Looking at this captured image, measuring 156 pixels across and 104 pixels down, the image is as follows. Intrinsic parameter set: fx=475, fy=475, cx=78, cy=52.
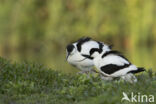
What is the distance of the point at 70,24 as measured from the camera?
44781 mm

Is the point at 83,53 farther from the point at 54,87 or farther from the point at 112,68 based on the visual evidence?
the point at 54,87

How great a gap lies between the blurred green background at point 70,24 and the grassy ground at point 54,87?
2911 cm

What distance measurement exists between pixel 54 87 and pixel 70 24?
35.8m

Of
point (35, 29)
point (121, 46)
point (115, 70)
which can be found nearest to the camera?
point (115, 70)

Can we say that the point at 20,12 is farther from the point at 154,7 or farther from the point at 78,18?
the point at 154,7

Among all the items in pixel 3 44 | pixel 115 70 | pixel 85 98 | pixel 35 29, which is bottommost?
pixel 85 98

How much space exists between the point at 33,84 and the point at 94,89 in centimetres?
113

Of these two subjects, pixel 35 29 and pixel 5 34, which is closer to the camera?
pixel 5 34

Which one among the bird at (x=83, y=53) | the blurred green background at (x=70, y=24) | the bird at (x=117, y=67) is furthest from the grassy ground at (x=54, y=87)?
the blurred green background at (x=70, y=24)

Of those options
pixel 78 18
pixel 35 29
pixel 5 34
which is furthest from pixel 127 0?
pixel 5 34

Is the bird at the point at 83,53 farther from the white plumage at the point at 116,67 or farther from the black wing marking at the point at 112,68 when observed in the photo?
the black wing marking at the point at 112,68

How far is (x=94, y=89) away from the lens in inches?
334

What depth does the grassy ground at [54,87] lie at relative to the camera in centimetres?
795

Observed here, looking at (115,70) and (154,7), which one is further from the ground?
(154,7)
